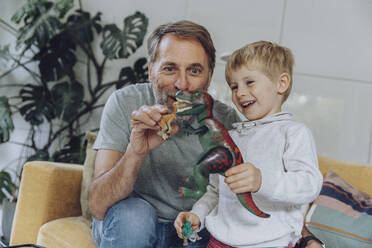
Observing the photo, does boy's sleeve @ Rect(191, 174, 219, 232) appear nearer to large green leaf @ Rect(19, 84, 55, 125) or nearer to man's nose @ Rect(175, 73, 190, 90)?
man's nose @ Rect(175, 73, 190, 90)

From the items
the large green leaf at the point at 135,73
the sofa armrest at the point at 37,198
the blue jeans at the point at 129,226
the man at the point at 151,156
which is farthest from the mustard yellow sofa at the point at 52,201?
the large green leaf at the point at 135,73

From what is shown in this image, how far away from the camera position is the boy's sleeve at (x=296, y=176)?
0.92 meters

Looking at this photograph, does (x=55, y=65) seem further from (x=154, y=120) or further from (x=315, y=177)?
(x=315, y=177)

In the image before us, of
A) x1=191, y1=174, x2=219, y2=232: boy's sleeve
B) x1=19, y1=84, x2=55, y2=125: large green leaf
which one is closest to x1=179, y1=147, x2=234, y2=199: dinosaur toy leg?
x1=191, y1=174, x2=219, y2=232: boy's sleeve

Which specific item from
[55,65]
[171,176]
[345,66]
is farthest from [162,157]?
[55,65]

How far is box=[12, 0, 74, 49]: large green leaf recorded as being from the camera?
283cm

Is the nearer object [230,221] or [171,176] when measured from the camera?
[230,221]

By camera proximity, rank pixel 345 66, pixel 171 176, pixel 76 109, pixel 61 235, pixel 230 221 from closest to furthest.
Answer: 1. pixel 230 221
2. pixel 171 176
3. pixel 61 235
4. pixel 345 66
5. pixel 76 109

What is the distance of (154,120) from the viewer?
978 millimetres

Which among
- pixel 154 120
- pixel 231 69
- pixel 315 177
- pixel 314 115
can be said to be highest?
pixel 231 69

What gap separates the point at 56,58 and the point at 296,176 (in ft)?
8.61

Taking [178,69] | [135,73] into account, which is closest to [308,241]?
[178,69]

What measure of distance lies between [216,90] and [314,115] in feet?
2.31

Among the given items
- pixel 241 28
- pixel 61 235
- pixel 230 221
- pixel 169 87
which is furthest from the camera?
pixel 241 28
